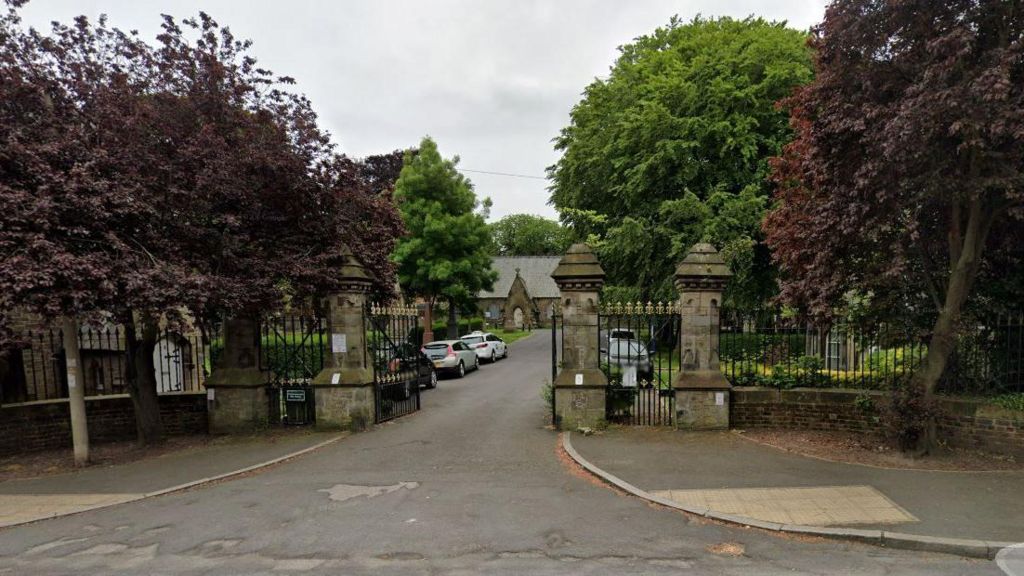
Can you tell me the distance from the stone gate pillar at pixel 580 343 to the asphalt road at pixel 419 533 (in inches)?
60.8

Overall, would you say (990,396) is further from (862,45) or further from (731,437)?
(862,45)

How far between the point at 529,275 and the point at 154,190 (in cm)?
5615

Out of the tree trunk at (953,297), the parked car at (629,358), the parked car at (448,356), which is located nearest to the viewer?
the tree trunk at (953,297)

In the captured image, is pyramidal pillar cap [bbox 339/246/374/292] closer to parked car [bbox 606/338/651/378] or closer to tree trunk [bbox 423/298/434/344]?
parked car [bbox 606/338/651/378]

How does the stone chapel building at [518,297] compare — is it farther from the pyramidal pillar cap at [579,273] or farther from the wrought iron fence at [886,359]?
the wrought iron fence at [886,359]

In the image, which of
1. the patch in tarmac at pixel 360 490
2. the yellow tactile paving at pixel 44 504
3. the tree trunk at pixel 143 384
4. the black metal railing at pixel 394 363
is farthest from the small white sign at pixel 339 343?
the yellow tactile paving at pixel 44 504

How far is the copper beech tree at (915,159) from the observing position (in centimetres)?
615

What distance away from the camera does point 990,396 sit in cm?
771

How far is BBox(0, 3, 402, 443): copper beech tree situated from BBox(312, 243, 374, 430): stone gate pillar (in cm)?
70

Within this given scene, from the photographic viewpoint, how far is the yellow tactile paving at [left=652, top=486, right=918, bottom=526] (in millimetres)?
5383

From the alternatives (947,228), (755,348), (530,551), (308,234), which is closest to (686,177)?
(755,348)

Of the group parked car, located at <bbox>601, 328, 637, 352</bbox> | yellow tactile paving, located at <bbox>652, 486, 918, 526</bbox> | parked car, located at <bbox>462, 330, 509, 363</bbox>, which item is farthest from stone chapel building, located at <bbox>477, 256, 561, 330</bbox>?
yellow tactile paving, located at <bbox>652, 486, 918, 526</bbox>

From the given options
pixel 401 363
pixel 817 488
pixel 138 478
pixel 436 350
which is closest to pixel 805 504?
pixel 817 488

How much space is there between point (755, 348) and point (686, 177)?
11.3 metres
